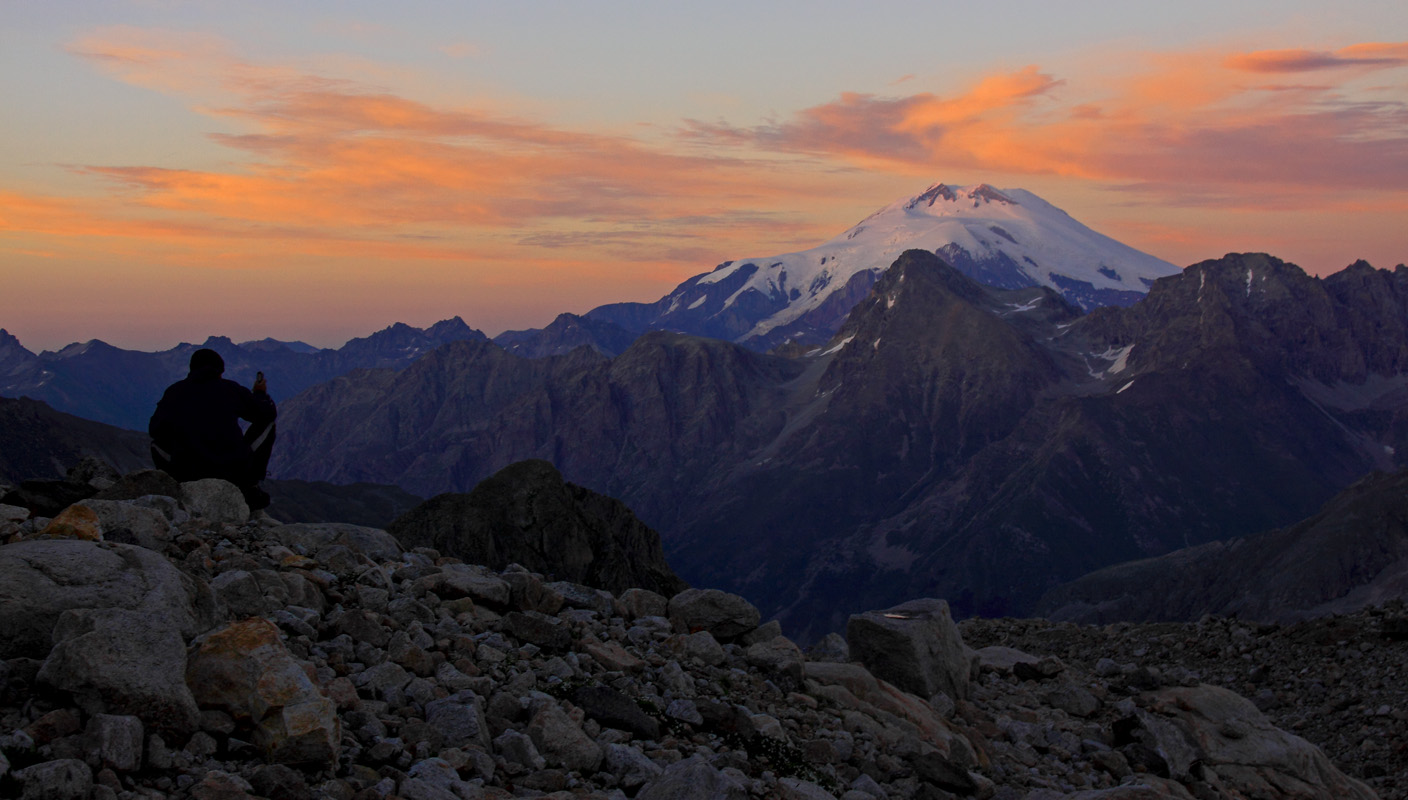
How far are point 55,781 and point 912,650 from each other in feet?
54.5

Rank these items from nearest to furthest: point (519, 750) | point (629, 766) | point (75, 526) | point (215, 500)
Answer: point (519, 750) < point (629, 766) < point (75, 526) < point (215, 500)

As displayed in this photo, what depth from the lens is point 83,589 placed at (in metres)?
12.6

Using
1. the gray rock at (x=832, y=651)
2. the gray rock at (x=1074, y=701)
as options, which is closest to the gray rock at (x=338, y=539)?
the gray rock at (x=832, y=651)

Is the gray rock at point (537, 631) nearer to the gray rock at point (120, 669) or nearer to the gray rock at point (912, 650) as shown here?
the gray rock at point (120, 669)

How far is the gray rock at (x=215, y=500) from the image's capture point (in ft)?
61.9

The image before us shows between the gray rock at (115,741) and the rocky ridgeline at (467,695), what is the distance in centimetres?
2

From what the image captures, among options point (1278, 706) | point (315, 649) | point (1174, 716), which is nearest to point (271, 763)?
point (315, 649)

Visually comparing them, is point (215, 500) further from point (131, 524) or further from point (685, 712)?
point (685, 712)

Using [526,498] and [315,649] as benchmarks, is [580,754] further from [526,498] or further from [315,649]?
[526,498]

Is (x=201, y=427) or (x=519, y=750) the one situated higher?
(x=201, y=427)

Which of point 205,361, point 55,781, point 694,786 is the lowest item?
point 694,786

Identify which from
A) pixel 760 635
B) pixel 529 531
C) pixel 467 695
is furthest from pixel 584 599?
pixel 529 531

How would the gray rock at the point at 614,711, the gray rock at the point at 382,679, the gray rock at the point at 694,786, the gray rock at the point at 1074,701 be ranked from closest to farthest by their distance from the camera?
1. the gray rock at the point at 694,786
2. the gray rock at the point at 382,679
3. the gray rock at the point at 614,711
4. the gray rock at the point at 1074,701

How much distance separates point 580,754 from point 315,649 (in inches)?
153
